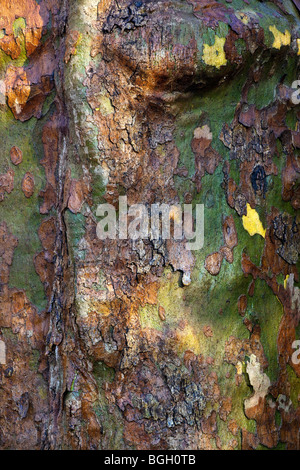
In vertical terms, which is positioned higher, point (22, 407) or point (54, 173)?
point (54, 173)

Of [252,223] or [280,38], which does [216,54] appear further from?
[252,223]

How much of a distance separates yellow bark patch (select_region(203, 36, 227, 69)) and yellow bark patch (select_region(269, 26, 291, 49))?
23cm

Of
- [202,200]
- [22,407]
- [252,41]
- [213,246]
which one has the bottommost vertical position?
[22,407]

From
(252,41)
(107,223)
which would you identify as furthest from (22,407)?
(252,41)

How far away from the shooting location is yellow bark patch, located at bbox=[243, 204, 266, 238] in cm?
189

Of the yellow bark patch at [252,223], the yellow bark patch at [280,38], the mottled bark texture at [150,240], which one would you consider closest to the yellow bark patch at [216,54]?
the mottled bark texture at [150,240]

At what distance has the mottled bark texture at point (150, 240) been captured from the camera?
1770 mm

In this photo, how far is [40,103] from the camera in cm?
200

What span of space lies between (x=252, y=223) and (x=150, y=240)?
0.38 m

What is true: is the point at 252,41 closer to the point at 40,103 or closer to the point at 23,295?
the point at 40,103

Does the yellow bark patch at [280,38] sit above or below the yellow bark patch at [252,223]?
above

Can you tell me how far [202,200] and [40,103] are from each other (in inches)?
27.9

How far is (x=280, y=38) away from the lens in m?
1.92

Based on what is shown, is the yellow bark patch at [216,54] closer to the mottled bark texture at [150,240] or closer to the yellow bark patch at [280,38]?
the mottled bark texture at [150,240]
